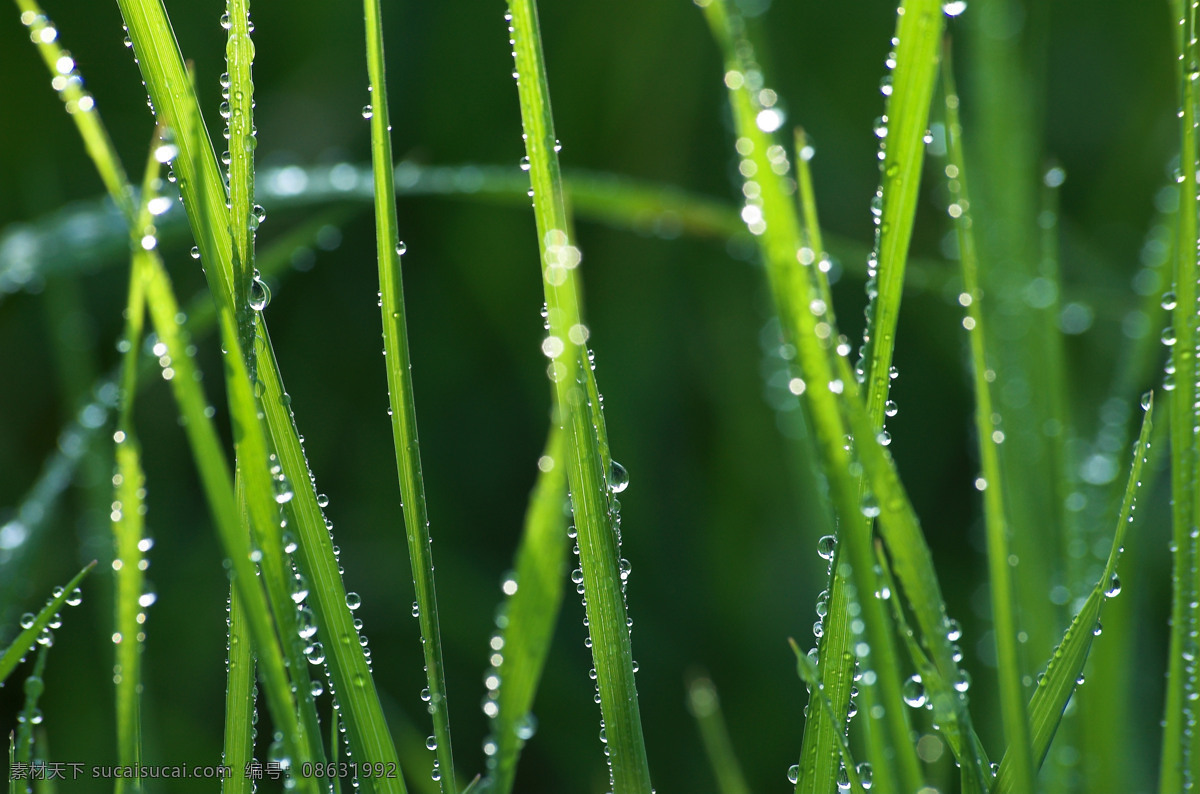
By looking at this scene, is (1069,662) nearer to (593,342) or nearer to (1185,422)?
(1185,422)

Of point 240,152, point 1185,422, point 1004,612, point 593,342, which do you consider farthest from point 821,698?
point 593,342

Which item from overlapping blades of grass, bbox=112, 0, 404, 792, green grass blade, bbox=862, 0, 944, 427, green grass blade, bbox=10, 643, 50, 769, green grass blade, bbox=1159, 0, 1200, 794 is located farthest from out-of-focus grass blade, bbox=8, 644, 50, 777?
green grass blade, bbox=1159, 0, 1200, 794

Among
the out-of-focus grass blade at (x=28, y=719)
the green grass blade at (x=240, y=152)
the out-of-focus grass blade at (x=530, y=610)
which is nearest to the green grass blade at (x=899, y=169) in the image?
the out-of-focus grass blade at (x=530, y=610)

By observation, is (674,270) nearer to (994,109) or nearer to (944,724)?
(994,109)

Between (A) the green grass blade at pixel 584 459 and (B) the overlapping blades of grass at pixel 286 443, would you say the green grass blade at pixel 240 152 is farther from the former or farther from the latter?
(A) the green grass blade at pixel 584 459

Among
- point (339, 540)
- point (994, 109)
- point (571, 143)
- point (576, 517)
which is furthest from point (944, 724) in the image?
point (571, 143)

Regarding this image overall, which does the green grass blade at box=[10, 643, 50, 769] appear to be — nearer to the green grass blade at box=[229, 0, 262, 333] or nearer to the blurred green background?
the green grass blade at box=[229, 0, 262, 333]
